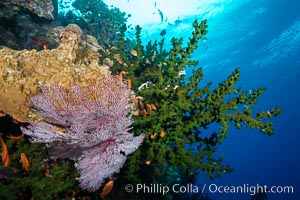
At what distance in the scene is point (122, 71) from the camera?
5.93 m

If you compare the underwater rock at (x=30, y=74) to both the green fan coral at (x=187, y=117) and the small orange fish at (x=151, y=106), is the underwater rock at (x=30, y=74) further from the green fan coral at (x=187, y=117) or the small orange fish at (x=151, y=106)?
the green fan coral at (x=187, y=117)

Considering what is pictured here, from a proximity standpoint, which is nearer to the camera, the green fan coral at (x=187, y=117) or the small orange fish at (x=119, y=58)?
the green fan coral at (x=187, y=117)

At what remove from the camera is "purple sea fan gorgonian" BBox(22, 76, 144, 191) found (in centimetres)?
329

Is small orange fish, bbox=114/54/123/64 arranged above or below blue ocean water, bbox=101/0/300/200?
below

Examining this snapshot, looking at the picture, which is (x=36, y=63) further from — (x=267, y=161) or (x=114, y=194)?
(x=267, y=161)

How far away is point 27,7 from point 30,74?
17.8 feet

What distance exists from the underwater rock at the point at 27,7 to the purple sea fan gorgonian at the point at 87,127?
226 inches

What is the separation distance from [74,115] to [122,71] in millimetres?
2779

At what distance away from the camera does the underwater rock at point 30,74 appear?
3545 mm

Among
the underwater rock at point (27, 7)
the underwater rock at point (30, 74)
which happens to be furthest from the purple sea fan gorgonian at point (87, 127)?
the underwater rock at point (27, 7)

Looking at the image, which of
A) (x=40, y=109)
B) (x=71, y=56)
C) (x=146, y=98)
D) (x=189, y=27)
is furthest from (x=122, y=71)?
(x=189, y=27)

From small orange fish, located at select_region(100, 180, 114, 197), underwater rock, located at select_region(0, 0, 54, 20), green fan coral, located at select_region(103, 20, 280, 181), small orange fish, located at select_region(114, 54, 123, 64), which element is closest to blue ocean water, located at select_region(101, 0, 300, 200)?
underwater rock, located at select_region(0, 0, 54, 20)

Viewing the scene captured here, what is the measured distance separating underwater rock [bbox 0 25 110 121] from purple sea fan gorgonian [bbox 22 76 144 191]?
0.82ft

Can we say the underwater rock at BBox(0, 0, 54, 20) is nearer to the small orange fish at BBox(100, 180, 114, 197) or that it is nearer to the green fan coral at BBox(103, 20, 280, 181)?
the green fan coral at BBox(103, 20, 280, 181)
